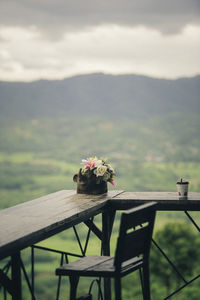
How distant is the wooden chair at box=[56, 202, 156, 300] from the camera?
2195mm

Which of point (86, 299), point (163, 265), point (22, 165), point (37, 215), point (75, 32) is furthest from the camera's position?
point (75, 32)

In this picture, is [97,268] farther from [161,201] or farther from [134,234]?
[161,201]

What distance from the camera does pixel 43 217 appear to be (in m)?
2.65

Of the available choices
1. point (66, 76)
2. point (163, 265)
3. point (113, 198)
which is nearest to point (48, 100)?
point (66, 76)

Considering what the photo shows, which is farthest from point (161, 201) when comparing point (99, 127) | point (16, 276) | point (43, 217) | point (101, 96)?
point (101, 96)

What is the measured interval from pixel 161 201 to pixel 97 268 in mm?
1057

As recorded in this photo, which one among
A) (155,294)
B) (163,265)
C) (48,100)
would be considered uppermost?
(48,100)

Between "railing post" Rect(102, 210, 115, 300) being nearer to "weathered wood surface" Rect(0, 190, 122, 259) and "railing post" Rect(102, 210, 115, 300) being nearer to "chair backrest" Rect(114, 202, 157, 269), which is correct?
"weathered wood surface" Rect(0, 190, 122, 259)

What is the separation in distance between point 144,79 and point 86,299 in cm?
8439

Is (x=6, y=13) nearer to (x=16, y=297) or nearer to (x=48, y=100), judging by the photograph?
(x=48, y=100)

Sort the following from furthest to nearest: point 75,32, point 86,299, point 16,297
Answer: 1. point 75,32
2. point 86,299
3. point 16,297

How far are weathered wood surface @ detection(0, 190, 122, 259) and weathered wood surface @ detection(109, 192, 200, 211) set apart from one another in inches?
4.1

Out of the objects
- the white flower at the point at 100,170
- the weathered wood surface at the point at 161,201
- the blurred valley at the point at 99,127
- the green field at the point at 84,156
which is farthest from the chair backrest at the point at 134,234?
the blurred valley at the point at 99,127

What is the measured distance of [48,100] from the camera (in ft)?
283
